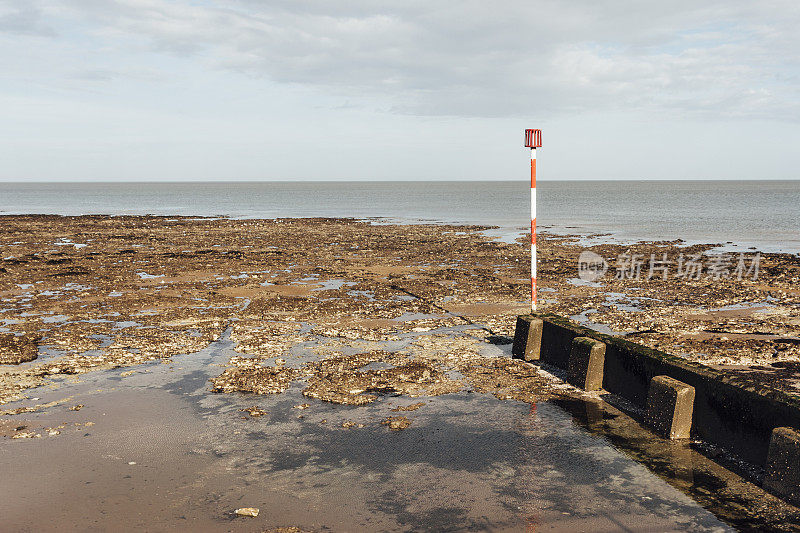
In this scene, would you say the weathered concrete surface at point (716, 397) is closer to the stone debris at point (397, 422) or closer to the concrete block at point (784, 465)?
the concrete block at point (784, 465)

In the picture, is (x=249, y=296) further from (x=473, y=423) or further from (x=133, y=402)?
(x=473, y=423)

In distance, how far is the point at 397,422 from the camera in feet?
24.3

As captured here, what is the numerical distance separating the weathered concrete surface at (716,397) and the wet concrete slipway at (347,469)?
17.0 inches

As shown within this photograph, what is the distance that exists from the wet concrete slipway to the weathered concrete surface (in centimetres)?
43

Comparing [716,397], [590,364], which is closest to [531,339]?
[590,364]

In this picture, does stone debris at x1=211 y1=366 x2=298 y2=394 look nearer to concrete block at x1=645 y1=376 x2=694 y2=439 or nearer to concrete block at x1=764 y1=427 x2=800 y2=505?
concrete block at x1=645 y1=376 x2=694 y2=439

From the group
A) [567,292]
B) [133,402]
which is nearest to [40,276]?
[133,402]

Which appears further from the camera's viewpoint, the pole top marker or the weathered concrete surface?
the pole top marker

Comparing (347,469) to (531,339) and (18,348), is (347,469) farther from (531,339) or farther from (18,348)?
(18,348)

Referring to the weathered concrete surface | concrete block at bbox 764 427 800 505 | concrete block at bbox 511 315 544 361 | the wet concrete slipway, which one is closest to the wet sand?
the wet concrete slipway

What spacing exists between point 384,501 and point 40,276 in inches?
748

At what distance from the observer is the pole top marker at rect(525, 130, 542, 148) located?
10.7 meters

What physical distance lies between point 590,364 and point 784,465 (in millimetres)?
3107

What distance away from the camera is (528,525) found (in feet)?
16.9
